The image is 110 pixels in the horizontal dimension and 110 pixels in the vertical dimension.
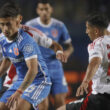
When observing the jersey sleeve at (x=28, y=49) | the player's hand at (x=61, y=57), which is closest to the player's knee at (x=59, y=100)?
the player's hand at (x=61, y=57)

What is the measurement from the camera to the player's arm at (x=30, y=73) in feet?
13.5

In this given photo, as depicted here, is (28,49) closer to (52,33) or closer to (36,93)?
(36,93)

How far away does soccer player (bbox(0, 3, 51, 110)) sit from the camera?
4348 millimetres

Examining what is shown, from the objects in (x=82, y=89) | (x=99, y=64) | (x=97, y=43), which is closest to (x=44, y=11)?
(x=97, y=43)

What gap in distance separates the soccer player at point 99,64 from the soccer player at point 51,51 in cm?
213

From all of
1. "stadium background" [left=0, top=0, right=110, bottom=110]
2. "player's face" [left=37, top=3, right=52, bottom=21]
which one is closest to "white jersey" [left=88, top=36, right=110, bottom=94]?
"player's face" [left=37, top=3, right=52, bottom=21]

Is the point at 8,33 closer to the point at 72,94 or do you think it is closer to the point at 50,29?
the point at 50,29

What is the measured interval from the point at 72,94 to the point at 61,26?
2.27 metres

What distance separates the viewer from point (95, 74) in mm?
4148

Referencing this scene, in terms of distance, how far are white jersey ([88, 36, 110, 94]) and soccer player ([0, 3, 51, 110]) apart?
0.65 meters

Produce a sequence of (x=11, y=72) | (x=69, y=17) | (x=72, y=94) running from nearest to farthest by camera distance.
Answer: (x=11, y=72), (x=72, y=94), (x=69, y=17)

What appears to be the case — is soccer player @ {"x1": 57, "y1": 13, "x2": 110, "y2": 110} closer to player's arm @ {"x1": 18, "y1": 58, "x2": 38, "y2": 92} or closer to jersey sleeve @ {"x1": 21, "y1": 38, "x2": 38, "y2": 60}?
player's arm @ {"x1": 18, "y1": 58, "x2": 38, "y2": 92}

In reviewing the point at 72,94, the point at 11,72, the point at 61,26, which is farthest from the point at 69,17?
the point at 11,72

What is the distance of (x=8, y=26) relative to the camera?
173 inches
